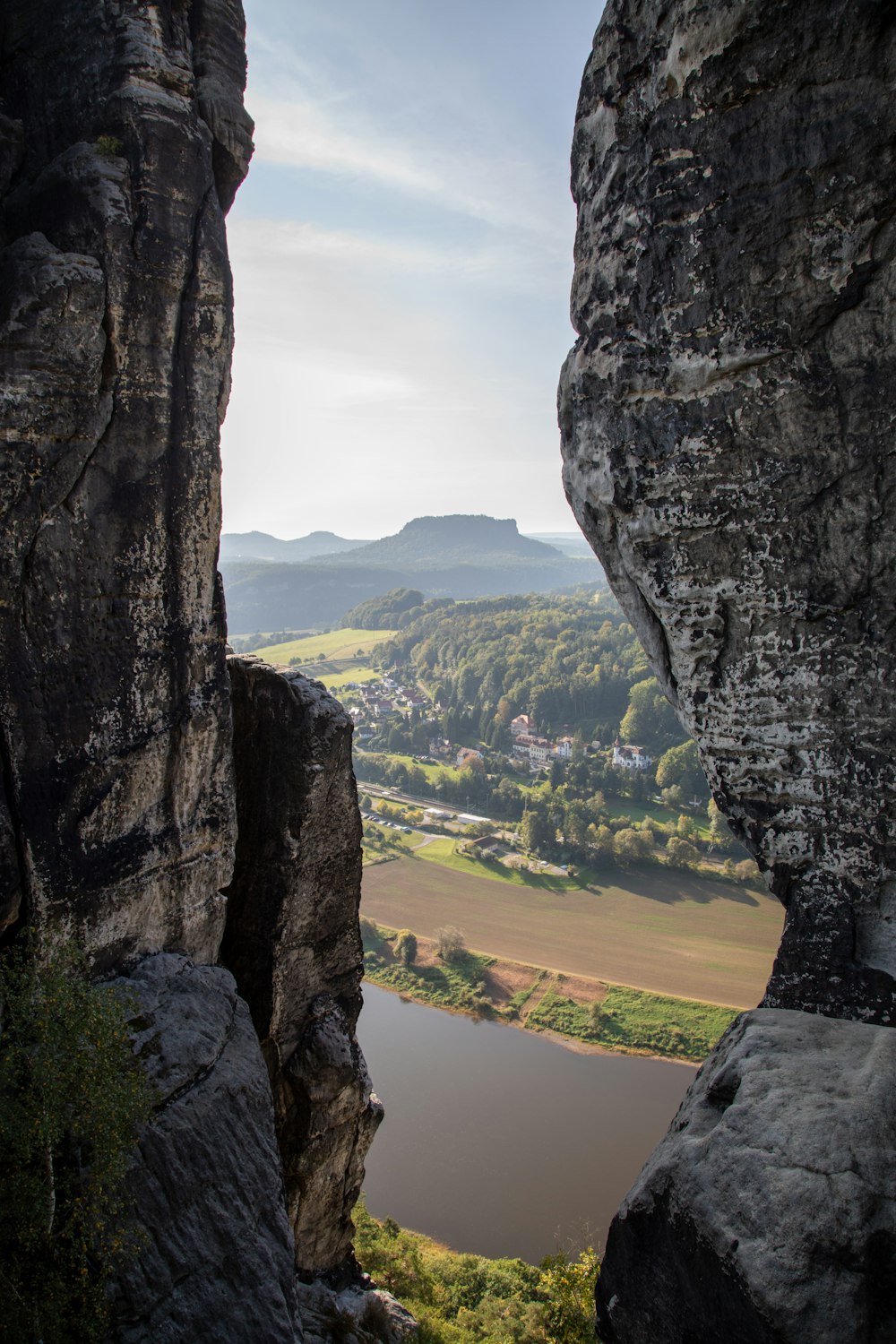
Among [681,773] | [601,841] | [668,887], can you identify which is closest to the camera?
[668,887]

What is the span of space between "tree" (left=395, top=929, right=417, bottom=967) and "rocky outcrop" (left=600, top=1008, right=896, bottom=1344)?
1063 inches

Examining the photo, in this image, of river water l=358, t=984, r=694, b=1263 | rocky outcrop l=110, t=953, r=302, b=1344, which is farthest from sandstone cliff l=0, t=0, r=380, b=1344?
river water l=358, t=984, r=694, b=1263

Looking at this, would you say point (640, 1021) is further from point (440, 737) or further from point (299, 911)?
point (440, 737)

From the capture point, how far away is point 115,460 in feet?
A: 21.9

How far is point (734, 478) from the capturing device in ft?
13.8

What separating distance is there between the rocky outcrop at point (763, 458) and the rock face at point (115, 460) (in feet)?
12.5

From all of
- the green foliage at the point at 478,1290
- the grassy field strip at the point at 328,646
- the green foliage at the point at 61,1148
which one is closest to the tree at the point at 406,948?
the green foliage at the point at 478,1290

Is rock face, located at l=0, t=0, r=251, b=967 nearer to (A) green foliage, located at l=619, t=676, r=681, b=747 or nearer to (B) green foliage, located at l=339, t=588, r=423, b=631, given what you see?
(A) green foliage, located at l=619, t=676, r=681, b=747

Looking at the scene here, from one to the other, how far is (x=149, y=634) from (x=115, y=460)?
4.57ft

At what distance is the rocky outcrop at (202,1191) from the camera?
218 inches

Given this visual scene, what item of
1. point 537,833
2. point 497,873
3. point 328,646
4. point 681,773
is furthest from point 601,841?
point 328,646

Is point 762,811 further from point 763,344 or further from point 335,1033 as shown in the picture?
point 335,1033

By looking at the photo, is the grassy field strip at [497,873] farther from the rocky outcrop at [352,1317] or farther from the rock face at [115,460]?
the rock face at [115,460]

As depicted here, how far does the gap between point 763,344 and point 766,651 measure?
1.47 meters
